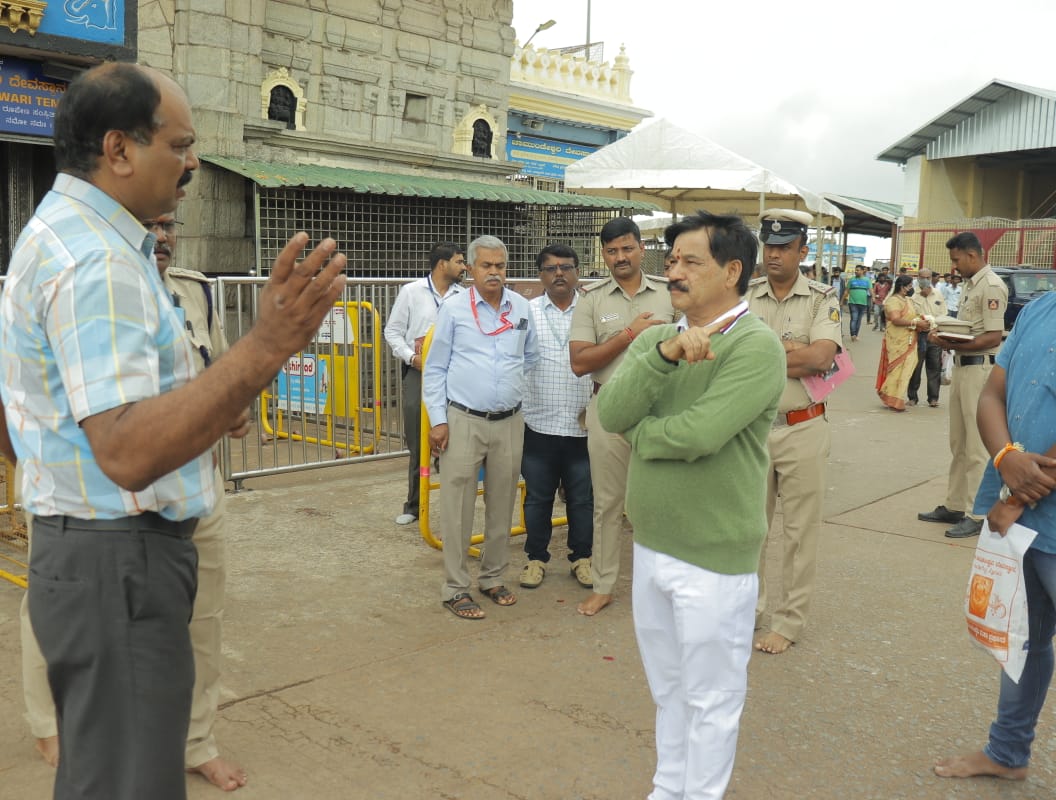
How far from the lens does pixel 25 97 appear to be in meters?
9.63

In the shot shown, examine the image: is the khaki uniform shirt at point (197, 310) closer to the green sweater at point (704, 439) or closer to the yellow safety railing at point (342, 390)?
the green sweater at point (704, 439)

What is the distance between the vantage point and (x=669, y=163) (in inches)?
507

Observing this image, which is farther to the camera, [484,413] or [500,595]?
[500,595]

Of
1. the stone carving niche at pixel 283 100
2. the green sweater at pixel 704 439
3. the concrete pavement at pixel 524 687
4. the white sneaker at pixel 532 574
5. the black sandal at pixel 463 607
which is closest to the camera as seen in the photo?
the green sweater at pixel 704 439

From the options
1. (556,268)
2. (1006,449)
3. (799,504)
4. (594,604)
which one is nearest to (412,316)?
(556,268)

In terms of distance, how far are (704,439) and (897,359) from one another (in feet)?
35.8

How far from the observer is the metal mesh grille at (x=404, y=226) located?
11.6m

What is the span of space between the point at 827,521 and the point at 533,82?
14.0m

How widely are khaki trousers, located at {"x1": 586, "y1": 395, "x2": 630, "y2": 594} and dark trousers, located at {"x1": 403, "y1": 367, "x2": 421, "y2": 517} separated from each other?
6.33 feet

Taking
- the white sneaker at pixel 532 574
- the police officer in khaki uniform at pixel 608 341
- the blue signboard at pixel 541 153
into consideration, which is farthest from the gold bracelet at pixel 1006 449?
the blue signboard at pixel 541 153

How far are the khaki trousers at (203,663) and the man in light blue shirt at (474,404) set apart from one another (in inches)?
73.0

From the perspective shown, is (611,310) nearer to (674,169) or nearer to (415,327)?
(415,327)

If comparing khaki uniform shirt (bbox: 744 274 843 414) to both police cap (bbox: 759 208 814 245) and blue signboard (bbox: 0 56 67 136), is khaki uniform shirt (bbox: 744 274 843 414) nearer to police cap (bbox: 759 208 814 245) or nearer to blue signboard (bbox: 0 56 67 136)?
police cap (bbox: 759 208 814 245)

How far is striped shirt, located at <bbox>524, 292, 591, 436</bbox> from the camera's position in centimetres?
570
